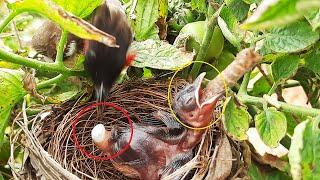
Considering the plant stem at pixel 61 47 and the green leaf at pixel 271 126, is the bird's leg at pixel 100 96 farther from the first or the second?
the green leaf at pixel 271 126

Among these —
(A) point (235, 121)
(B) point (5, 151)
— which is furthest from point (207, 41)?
(B) point (5, 151)

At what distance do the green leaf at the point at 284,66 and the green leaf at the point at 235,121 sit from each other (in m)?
0.07

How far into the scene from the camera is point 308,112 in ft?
1.95

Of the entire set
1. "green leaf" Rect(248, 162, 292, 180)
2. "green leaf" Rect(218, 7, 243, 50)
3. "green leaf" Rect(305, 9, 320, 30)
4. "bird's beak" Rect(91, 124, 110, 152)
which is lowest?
"green leaf" Rect(248, 162, 292, 180)

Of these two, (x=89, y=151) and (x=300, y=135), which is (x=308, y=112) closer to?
(x=300, y=135)

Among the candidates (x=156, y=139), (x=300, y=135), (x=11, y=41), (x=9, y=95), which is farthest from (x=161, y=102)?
(x=11, y=41)

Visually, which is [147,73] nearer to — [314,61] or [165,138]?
[165,138]

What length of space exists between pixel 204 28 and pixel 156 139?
166 mm

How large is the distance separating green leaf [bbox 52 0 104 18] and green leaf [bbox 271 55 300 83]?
22 centimetres

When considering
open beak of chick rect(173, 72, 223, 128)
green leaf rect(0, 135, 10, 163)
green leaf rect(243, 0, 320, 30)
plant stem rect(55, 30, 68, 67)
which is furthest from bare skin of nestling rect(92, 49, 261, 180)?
green leaf rect(243, 0, 320, 30)

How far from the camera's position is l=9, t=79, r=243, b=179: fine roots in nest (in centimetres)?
67

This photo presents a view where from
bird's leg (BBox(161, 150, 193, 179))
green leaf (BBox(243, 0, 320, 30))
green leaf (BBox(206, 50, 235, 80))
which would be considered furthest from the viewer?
green leaf (BBox(206, 50, 235, 80))

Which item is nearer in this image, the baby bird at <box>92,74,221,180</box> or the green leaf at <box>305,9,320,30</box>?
the green leaf at <box>305,9,320,30</box>

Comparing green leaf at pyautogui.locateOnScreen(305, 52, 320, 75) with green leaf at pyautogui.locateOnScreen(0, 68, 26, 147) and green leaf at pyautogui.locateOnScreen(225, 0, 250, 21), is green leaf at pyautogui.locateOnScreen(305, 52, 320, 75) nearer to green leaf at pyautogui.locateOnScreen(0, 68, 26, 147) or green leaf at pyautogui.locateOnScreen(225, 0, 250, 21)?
green leaf at pyautogui.locateOnScreen(225, 0, 250, 21)
